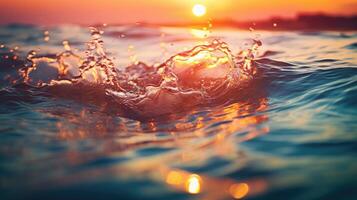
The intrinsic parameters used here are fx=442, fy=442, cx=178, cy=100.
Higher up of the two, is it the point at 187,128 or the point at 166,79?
the point at 166,79

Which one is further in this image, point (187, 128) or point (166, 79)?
point (166, 79)

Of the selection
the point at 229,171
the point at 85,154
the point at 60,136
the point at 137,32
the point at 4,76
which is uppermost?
the point at 137,32

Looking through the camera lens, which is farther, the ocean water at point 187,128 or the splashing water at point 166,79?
the splashing water at point 166,79

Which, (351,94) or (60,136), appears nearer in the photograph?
(60,136)

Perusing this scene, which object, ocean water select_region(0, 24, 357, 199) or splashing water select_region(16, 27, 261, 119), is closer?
ocean water select_region(0, 24, 357, 199)

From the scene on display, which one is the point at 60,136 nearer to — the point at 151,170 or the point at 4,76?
the point at 151,170

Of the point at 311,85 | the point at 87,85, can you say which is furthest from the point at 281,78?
the point at 87,85

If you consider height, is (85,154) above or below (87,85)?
below

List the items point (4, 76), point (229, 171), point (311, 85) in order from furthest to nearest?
point (4, 76) < point (311, 85) < point (229, 171)
